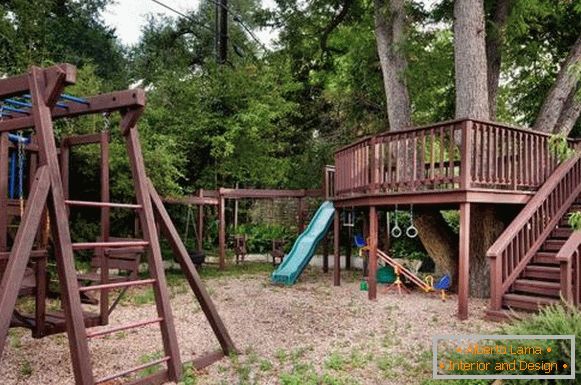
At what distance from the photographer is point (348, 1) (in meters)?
11.2

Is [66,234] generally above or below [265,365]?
above

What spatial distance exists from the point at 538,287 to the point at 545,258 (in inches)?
29.3

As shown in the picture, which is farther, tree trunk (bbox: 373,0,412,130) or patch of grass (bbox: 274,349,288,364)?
tree trunk (bbox: 373,0,412,130)

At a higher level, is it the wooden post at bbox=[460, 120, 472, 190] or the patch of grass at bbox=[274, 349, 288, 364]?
the wooden post at bbox=[460, 120, 472, 190]

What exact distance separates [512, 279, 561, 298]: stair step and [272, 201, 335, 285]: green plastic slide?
14.8 ft

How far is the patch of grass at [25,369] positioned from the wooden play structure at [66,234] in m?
0.32

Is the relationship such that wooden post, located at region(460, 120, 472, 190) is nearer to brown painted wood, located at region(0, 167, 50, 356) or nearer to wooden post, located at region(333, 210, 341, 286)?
wooden post, located at region(333, 210, 341, 286)

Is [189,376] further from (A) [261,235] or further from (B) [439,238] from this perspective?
(A) [261,235]

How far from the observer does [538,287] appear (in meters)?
6.55

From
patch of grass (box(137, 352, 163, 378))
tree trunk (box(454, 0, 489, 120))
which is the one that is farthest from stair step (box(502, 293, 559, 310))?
patch of grass (box(137, 352, 163, 378))

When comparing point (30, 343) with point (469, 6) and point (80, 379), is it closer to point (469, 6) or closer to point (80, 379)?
point (80, 379)

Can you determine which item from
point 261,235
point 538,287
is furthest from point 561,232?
point 261,235

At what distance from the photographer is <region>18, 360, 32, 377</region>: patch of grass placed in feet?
14.4

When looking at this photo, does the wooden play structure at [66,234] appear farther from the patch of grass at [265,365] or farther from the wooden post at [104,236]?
the patch of grass at [265,365]
